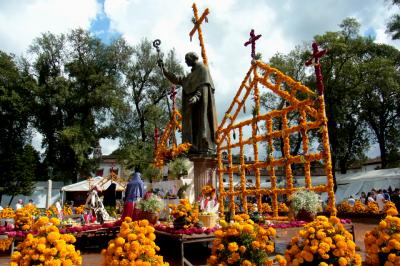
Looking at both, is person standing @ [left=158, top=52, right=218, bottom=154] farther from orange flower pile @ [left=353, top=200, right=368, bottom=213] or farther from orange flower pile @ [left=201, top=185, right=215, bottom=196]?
orange flower pile @ [left=353, top=200, right=368, bottom=213]

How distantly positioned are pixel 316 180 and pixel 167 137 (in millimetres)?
15240

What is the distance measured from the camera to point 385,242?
5.14m

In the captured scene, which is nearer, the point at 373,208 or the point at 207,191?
the point at 207,191

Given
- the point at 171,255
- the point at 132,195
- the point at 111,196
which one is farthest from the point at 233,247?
the point at 111,196

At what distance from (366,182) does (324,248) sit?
23855 millimetres

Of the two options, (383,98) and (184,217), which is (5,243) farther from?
(383,98)

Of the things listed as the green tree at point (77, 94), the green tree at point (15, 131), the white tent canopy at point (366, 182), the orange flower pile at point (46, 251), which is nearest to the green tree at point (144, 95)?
the green tree at point (77, 94)

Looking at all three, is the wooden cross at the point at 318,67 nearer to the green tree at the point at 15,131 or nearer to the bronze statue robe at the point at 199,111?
the bronze statue robe at the point at 199,111

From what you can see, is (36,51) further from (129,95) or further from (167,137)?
(167,137)

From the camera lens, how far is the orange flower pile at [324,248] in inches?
180

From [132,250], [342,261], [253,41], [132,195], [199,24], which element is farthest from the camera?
[199,24]

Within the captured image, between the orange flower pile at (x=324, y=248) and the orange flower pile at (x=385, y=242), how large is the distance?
531 mm

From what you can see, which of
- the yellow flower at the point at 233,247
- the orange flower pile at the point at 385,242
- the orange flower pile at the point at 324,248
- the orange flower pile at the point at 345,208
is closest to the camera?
the orange flower pile at the point at 324,248

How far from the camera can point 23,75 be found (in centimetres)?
3612
